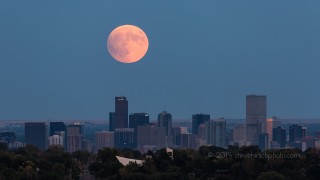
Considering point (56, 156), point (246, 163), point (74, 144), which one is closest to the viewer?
point (246, 163)

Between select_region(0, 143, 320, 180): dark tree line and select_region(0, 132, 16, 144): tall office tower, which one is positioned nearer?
select_region(0, 143, 320, 180): dark tree line

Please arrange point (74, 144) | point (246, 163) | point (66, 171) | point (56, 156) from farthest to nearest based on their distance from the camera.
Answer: point (74, 144) < point (56, 156) < point (66, 171) < point (246, 163)

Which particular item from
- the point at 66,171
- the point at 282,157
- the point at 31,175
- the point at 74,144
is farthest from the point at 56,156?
the point at 74,144

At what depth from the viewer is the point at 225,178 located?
5691 centimetres

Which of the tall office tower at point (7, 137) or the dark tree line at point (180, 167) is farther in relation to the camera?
the tall office tower at point (7, 137)

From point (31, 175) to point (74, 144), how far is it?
140 m

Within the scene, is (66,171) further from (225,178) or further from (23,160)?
(225,178)

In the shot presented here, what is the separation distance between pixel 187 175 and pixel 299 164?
6.91 metres

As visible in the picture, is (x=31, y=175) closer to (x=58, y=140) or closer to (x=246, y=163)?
(x=246, y=163)

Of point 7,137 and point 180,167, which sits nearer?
point 180,167

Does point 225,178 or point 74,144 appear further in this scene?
point 74,144

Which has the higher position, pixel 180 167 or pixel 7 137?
pixel 7 137

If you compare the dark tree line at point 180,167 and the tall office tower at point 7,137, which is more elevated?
the tall office tower at point 7,137

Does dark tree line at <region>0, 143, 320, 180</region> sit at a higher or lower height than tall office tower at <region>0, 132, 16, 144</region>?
lower
